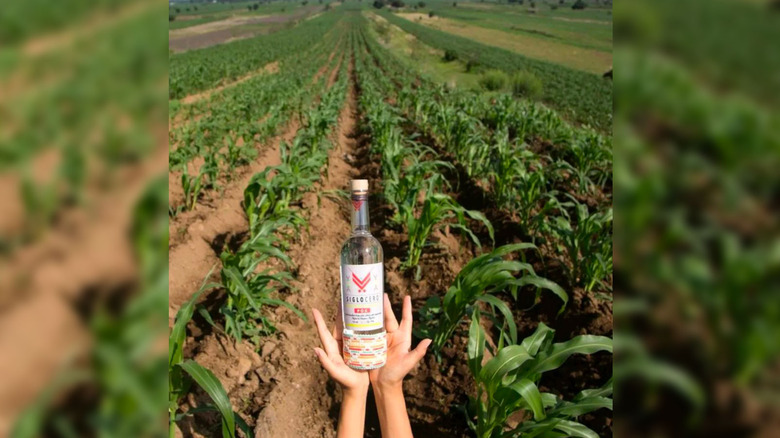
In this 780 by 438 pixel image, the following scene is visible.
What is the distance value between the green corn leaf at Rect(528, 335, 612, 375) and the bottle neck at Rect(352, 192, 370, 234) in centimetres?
108

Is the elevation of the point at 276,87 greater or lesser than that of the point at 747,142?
greater

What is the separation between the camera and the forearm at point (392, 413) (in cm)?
173

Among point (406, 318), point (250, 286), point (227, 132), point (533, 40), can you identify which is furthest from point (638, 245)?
point (533, 40)

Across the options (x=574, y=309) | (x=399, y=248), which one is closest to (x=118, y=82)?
(x=574, y=309)

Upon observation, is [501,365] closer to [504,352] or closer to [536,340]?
[504,352]

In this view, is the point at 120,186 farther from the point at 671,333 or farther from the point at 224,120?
the point at 224,120

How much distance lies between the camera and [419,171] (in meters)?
5.64

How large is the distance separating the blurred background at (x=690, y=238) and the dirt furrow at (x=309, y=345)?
2636mm

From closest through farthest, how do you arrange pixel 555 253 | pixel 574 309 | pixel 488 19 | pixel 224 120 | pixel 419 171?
pixel 574 309
pixel 555 253
pixel 419 171
pixel 224 120
pixel 488 19

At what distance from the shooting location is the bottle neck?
5.27ft

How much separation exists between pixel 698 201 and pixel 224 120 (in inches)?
402

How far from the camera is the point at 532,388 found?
6.55 ft

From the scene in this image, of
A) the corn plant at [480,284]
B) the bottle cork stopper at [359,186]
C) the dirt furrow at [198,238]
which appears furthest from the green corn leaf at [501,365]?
the dirt furrow at [198,238]

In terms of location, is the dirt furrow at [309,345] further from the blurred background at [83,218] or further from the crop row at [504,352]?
the blurred background at [83,218]
